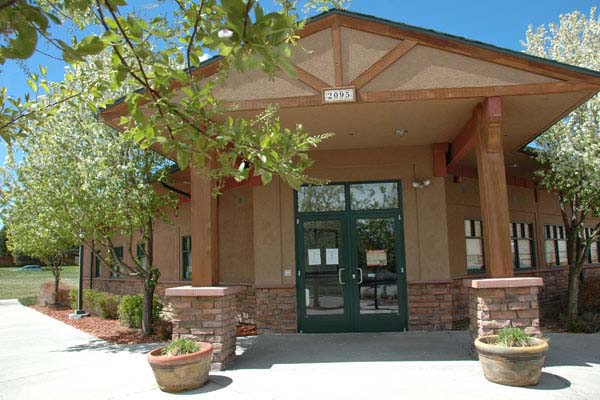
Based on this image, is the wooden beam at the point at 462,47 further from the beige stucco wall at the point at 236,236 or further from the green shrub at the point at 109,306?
the green shrub at the point at 109,306

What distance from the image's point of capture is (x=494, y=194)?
7.12m

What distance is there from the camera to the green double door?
30.8 ft

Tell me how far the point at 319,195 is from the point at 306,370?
153 inches

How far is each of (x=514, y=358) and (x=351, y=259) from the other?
403 centimetres

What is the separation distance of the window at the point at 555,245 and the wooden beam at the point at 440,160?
6176 millimetres

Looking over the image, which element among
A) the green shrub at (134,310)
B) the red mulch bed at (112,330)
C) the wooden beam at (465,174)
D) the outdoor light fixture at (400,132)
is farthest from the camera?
the green shrub at (134,310)

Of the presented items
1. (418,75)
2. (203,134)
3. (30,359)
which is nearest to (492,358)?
(418,75)

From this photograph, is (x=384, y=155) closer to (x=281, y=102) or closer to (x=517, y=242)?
(x=281, y=102)

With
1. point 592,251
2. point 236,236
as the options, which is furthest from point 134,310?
point 592,251

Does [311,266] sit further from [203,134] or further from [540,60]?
[203,134]

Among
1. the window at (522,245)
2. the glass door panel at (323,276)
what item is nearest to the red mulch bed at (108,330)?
the glass door panel at (323,276)

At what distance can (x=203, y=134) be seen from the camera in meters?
2.97

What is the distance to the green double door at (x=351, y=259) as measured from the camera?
30.8 feet

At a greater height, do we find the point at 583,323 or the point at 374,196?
the point at 374,196
